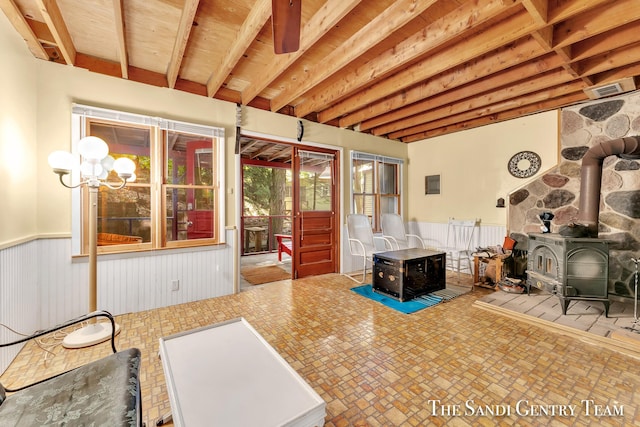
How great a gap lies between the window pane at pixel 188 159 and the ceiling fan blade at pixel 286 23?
2.44m

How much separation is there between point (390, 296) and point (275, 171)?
506cm

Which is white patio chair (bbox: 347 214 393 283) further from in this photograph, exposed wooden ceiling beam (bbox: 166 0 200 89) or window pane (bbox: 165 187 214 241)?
exposed wooden ceiling beam (bbox: 166 0 200 89)

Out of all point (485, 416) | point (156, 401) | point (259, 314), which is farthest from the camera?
point (259, 314)

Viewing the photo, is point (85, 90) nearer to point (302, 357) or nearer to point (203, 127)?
point (203, 127)

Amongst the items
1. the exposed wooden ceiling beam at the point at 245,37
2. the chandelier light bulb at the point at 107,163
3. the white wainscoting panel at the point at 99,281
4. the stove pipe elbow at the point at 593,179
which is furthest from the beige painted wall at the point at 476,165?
the chandelier light bulb at the point at 107,163

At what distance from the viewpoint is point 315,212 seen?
4.49 meters

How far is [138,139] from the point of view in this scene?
301cm

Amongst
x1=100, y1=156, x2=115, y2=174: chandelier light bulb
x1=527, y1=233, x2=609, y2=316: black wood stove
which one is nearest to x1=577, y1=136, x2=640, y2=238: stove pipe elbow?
x1=527, y1=233, x2=609, y2=316: black wood stove

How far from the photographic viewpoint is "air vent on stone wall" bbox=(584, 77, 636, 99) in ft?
9.18

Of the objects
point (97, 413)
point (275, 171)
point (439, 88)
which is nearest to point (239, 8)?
point (439, 88)

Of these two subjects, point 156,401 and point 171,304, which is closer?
point 156,401

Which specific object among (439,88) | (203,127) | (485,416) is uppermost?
(439,88)

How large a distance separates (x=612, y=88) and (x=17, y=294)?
6.11 m

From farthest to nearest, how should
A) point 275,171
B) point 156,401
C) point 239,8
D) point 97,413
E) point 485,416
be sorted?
point 275,171 < point 239,8 < point 156,401 < point 485,416 < point 97,413
